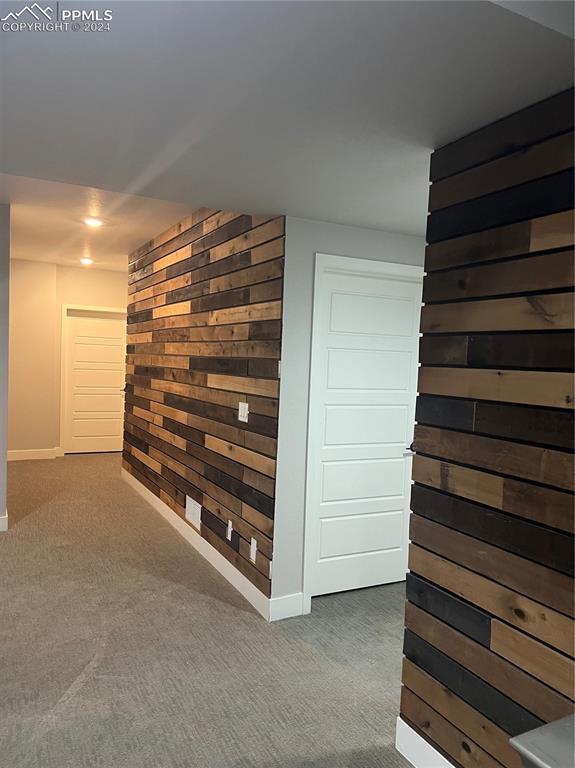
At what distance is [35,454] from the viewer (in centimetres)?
739

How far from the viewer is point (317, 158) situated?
2.17 metres

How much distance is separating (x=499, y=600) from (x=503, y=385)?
67 centimetres

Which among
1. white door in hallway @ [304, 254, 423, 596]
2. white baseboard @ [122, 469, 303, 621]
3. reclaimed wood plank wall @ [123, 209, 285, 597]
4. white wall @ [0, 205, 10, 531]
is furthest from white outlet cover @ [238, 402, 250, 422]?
white wall @ [0, 205, 10, 531]

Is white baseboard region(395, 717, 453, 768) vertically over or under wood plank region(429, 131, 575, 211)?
under

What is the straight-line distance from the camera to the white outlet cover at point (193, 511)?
4.21 metres

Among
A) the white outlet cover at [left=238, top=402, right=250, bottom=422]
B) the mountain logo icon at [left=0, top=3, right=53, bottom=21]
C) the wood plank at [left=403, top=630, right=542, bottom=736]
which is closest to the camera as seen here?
the mountain logo icon at [left=0, top=3, right=53, bottom=21]

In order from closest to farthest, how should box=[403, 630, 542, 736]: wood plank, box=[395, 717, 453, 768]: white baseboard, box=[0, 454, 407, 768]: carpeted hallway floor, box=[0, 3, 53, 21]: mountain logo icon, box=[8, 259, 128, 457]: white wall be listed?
box=[0, 3, 53, 21]: mountain logo icon → box=[403, 630, 542, 736]: wood plank → box=[395, 717, 453, 768]: white baseboard → box=[0, 454, 407, 768]: carpeted hallway floor → box=[8, 259, 128, 457]: white wall

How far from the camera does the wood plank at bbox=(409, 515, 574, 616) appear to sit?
155cm

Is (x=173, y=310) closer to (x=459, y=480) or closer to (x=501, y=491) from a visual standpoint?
(x=459, y=480)

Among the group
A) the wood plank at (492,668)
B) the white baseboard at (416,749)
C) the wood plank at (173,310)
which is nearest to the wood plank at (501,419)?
the wood plank at (492,668)

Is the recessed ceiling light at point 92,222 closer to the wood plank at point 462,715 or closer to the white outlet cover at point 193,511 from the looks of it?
the white outlet cover at point 193,511

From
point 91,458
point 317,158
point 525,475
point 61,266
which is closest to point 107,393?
point 91,458

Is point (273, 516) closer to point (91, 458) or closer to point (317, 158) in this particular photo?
point (317, 158)

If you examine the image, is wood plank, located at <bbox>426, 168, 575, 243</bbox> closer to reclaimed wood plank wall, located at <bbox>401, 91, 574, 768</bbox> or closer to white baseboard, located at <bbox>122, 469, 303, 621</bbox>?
reclaimed wood plank wall, located at <bbox>401, 91, 574, 768</bbox>
